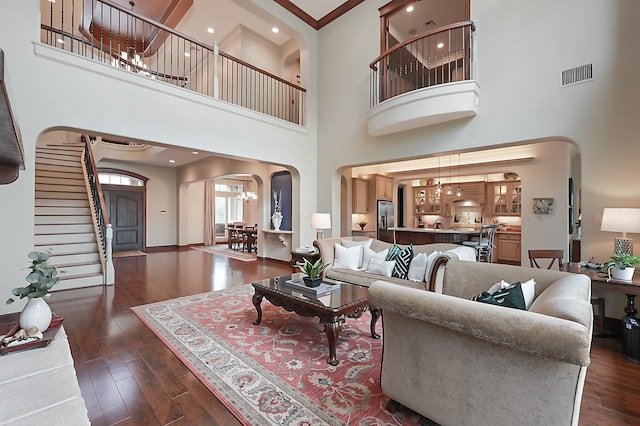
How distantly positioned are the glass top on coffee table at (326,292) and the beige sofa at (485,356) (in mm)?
912

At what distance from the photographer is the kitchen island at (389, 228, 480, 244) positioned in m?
6.96

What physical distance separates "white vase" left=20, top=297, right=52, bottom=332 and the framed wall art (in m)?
8.03

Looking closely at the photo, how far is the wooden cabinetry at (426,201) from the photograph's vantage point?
9915 mm

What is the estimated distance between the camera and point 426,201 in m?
10.2

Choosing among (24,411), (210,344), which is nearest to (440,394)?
(24,411)

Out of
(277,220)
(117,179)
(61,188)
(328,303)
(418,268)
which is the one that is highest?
(117,179)

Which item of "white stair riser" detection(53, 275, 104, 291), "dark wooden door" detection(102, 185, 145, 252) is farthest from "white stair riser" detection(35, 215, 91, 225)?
"dark wooden door" detection(102, 185, 145, 252)

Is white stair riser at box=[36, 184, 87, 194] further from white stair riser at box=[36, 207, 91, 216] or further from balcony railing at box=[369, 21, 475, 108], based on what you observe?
balcony railing at box=[369, 21, 475, 108]

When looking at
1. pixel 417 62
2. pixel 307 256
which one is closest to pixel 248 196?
pixel 307 256

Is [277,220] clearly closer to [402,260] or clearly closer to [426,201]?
[402,260]

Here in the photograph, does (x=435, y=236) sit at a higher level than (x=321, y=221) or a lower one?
lower

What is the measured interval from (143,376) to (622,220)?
4810mm

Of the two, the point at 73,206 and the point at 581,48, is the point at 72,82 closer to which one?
the point at 73,206

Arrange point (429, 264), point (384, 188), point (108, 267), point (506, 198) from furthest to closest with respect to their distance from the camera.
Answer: point (384, 188)
point (506, 198)
point (108, 267)
point (429, 264)
